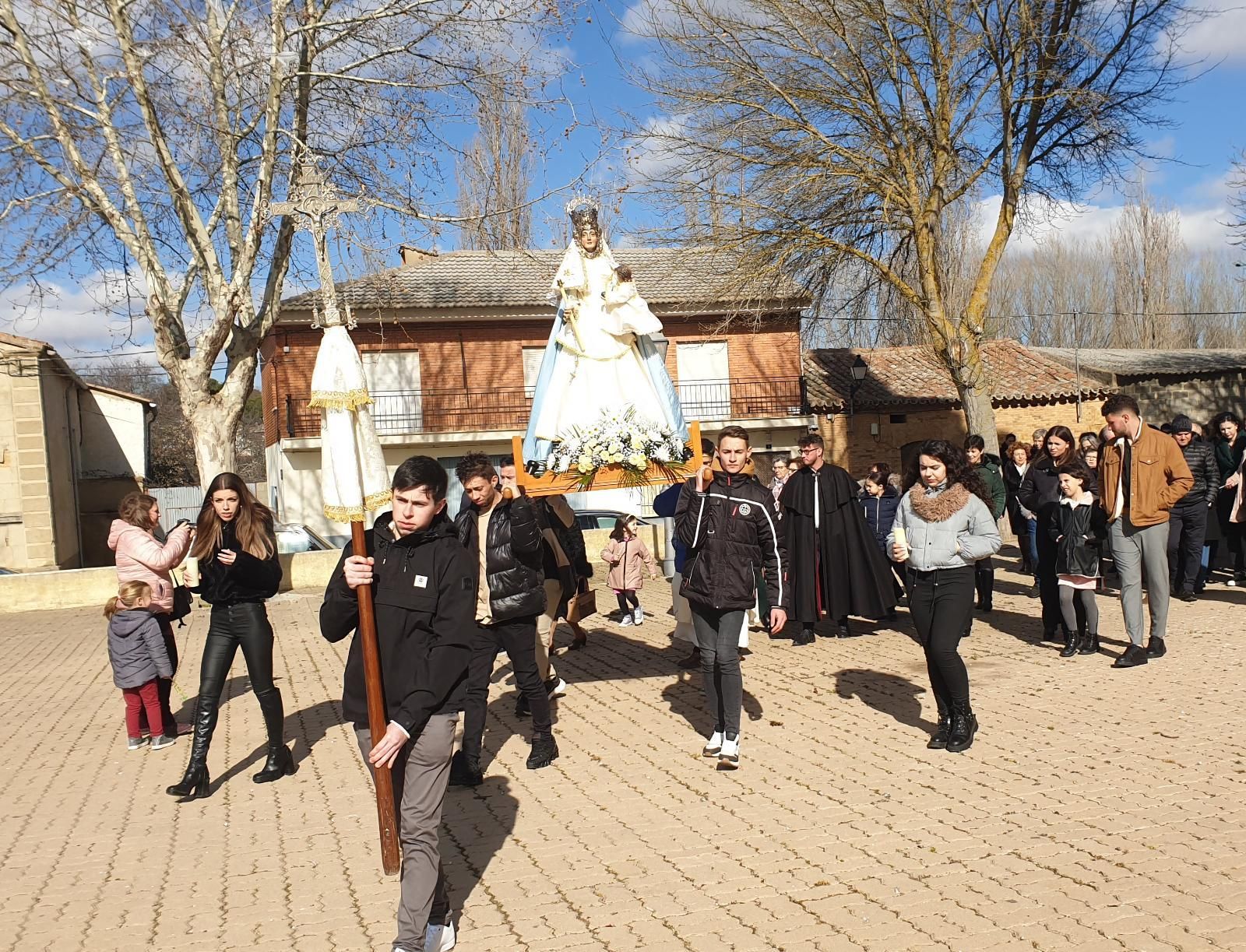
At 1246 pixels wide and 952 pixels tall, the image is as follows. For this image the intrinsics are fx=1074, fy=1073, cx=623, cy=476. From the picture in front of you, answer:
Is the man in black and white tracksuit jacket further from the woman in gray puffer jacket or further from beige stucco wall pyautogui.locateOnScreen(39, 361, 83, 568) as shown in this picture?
beige stucco wall pyautogui.locateOnScreen(39, 361, 83, 568)

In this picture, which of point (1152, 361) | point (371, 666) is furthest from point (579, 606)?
point (1152, 361)

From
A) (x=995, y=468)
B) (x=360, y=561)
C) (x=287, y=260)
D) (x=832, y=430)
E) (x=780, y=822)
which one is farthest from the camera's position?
(x=832, y=430)

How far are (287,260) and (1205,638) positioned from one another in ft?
46.6

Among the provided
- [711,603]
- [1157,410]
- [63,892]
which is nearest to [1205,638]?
[711,603]

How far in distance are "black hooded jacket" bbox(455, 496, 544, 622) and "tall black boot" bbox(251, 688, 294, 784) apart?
149 cm

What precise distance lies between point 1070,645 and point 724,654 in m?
4.20

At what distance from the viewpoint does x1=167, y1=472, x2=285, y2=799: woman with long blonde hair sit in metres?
6.56

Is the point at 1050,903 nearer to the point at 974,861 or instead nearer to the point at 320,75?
the point at 974,861

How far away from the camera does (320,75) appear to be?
50.7 feet

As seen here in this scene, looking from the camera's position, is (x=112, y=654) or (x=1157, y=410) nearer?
(x=112, y=654)

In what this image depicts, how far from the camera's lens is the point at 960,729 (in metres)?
6.48

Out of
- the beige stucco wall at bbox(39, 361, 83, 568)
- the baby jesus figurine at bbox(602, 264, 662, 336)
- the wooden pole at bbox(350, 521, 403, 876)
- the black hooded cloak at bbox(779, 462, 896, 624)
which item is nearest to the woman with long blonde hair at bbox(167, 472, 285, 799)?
the wooden pole at bbox(350, 521, 403, 876)

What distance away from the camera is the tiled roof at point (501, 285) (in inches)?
1048

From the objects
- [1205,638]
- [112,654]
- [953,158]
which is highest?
[953,158]
